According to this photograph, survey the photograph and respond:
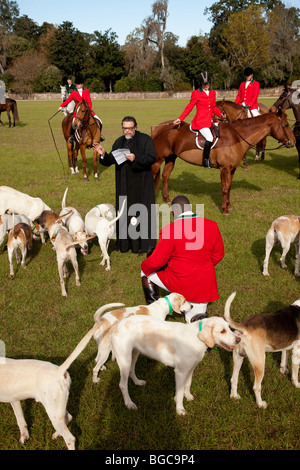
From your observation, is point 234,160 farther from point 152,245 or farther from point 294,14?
point 294,14

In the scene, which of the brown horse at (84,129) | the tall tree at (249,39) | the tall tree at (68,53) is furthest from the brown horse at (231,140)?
the tall tree at (68,53)

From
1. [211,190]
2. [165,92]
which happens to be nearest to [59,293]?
[211,190]

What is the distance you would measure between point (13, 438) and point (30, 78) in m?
72.6

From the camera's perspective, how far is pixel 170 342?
318 centimetres

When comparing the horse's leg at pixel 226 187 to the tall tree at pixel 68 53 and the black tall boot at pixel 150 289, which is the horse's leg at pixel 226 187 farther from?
the tall tree at pixel 68 53

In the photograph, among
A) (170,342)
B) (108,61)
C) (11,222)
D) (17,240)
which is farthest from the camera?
(108,61)

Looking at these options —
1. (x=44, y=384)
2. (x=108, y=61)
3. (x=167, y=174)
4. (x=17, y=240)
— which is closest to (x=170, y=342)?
(x=44, y=384)

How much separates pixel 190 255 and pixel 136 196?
115 inches

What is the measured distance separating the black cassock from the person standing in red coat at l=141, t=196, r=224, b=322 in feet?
7.92

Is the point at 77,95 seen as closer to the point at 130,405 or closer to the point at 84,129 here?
the point at 84,129

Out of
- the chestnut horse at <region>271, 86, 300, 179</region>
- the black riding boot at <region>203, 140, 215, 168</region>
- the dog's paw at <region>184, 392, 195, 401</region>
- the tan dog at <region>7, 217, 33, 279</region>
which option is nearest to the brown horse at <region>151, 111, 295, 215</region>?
the black riding boot at <region>203, 140, 215, 168</region>

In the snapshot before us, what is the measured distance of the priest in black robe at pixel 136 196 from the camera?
250 inches

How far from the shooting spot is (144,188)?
6.57 m
